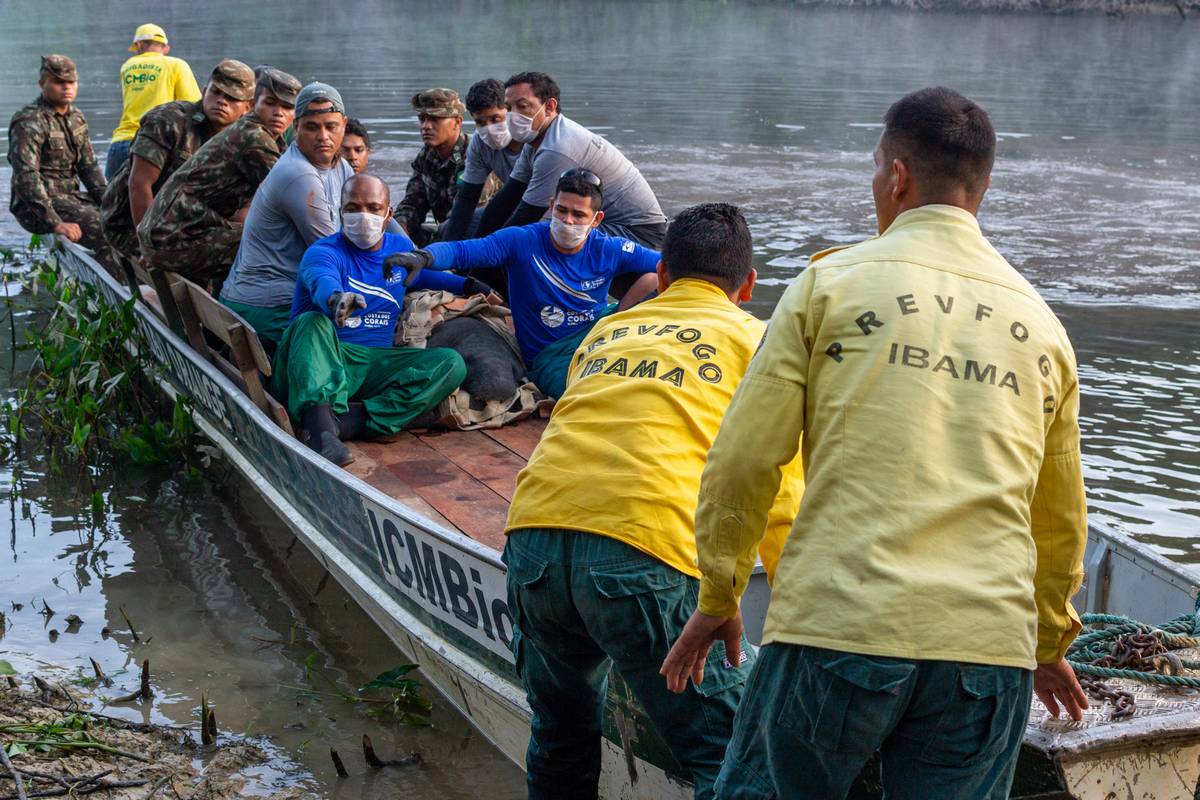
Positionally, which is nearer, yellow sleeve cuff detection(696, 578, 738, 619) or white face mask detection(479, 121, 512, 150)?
yellow sleeve cuff detection(696, 578, 738, 619)

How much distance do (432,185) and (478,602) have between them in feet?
15.7

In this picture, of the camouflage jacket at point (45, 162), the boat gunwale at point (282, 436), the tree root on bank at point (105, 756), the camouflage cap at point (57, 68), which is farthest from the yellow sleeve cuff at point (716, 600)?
the camouflage cap at point (57, 68)

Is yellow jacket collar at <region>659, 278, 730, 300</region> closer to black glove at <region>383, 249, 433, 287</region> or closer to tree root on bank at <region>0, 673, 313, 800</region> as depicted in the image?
tree root on bank at <region>0, 673, 313, 800</region>

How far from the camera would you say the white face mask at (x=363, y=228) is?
5.70 m

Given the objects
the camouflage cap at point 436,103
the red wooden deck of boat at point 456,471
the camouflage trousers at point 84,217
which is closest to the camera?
the red wooden deck of boat at point 456,471

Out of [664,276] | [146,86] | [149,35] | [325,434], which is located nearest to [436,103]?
[325,434]

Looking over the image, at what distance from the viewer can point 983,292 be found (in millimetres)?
2287

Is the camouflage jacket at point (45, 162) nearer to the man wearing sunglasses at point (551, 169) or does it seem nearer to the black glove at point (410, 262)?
the man wearing sunglasses at point (551, 169)

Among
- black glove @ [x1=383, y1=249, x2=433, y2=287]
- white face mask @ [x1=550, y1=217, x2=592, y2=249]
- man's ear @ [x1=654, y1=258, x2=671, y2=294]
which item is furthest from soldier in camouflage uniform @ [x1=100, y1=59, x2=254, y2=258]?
man's ear @ [x1=654, y1=258, x2=671, y2=294]

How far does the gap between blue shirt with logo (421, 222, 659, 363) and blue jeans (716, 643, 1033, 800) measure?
12.8 feet

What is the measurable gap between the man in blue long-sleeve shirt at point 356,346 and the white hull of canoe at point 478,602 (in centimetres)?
25

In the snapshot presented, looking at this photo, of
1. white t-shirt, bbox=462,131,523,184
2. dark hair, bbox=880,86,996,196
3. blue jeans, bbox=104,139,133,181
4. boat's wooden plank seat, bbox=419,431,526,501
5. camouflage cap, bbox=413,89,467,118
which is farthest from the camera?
blue jeans, bbox=104,139,133,181

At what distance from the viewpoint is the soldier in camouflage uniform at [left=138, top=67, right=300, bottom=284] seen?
6.67m

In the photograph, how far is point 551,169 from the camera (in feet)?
22.2
